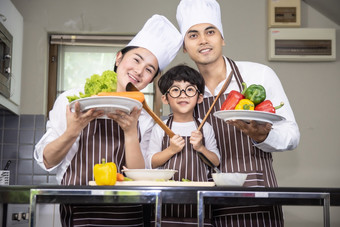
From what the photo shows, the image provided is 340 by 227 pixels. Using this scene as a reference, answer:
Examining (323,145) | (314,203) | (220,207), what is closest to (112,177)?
(220,207)

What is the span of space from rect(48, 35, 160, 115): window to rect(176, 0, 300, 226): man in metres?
1.27

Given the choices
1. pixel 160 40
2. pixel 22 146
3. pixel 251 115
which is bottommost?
pixel 22 146

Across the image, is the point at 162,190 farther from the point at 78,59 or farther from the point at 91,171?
the point at 78,59

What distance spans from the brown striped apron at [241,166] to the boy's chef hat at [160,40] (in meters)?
0.26

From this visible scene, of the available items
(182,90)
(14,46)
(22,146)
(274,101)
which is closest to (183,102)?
(182,90)

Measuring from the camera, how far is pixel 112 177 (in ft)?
4.98

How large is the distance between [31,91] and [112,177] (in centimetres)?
197

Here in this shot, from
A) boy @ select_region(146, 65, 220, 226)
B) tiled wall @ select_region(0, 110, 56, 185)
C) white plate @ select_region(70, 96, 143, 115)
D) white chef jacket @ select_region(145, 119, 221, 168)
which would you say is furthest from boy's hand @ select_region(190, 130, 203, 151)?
tiled wall @ select_region(0, 110, 56, 185)

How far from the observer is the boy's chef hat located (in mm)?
2035

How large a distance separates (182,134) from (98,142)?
356mm

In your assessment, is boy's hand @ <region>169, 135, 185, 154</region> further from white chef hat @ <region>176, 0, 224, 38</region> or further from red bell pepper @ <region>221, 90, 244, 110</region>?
white chef hat @ <region>176, 0, 224, 38</region>

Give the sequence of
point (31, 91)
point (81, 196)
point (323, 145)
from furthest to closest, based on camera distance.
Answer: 1. point (323, 145)
2. point (31, 91)
3. point (81, 196)

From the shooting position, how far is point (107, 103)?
151 centimetres

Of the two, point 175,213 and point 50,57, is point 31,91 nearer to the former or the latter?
point 50,57
